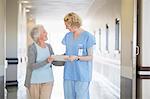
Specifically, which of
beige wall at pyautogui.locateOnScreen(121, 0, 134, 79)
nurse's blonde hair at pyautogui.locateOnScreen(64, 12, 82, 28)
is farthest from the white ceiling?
beige wall at pyautogui.locateOnScreen(121, 0, 134, 79)

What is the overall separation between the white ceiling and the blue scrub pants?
1166mm

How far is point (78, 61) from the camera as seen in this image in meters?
5.04

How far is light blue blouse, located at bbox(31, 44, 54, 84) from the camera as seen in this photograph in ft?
16.8

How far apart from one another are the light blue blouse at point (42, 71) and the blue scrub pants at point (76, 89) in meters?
0.35

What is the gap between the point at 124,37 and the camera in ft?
17.8

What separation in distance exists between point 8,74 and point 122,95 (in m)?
5.44

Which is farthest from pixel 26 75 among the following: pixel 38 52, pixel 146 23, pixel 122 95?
pixel 146 23

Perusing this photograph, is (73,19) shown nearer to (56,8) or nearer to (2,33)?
(56,8)

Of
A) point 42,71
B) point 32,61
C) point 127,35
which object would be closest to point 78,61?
point 42,71

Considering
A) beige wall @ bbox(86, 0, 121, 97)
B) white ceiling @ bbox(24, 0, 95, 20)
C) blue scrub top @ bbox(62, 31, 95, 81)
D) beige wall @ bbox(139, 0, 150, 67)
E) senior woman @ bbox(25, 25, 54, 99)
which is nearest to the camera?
beige wall @ bbox(139, 0, 150, 67)

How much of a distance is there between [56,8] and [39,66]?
1210 mm

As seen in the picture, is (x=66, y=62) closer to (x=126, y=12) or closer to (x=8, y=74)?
(x=126, y=12)

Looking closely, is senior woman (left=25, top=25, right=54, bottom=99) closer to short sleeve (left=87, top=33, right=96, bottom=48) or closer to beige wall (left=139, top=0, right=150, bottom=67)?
short sleeve (left=87, top=33, right=96, bottom=48)

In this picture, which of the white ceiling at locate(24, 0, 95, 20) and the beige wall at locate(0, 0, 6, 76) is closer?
the beige wall at locate(0, 0, 6, 76)
